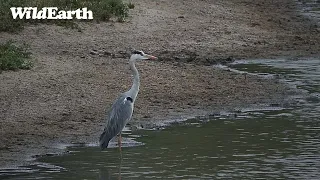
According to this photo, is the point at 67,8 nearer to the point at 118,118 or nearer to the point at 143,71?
the point at 143,71

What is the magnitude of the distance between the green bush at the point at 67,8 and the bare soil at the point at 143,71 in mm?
286

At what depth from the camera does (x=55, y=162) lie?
12.6m

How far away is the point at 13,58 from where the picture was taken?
17.9m

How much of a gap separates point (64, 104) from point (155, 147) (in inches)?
111

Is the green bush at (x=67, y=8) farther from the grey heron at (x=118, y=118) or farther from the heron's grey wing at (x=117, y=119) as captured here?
the heron's grey wing at (x=117, y=119)

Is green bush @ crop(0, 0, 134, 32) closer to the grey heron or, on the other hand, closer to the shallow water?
the shallow water

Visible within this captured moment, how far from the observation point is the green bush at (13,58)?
58.0 ft

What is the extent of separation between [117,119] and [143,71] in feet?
18.6

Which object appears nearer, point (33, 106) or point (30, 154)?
point (30, 154)

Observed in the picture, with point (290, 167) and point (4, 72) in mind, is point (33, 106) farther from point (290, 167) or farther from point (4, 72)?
point (290, 167)

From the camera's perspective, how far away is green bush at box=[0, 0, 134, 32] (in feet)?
71.2

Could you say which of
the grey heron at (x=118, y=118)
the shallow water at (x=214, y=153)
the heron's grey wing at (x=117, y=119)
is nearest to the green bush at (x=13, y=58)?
the shallow water at (x=214, y=153)

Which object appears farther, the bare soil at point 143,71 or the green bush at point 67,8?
the green bush at point 67,8

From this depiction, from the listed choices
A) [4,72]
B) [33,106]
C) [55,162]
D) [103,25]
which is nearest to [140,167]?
[55,162]
